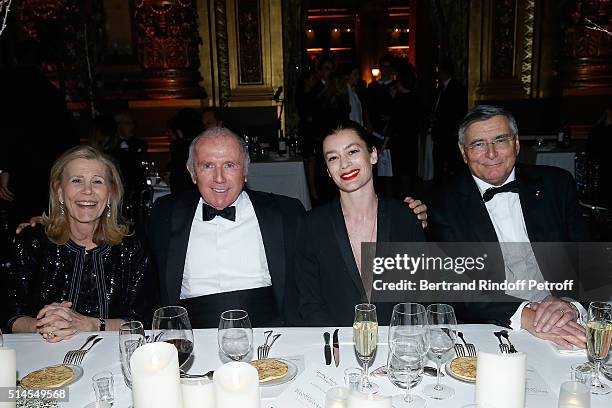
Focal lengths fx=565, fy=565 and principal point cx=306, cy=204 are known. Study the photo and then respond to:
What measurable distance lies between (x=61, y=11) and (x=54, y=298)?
28.3ft

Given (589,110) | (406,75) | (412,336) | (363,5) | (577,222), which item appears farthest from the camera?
(363,5)

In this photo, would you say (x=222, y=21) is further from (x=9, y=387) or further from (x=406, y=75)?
(x=9, y=387)

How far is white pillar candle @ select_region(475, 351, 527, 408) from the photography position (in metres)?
1.23

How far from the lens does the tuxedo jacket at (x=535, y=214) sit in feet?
8.09

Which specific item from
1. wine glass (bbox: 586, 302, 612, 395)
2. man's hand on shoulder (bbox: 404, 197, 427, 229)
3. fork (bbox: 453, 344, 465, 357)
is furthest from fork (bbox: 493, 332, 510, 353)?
man's hand on shoulder (bbox: 404, 197, 427, 229)

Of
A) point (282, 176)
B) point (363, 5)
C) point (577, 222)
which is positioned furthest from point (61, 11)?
point (577, 222)

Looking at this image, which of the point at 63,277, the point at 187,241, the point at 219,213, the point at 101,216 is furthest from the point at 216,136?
the point at 63,277

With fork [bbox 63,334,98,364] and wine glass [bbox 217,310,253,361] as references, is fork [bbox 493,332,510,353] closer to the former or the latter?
wine glass [bbox 217,310,253,361]

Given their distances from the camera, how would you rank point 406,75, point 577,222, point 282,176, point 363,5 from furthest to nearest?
point 363,5, point 406,75, point 282,176, point 577,222

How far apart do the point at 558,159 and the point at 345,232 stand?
4330mm

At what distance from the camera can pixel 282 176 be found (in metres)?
6.20

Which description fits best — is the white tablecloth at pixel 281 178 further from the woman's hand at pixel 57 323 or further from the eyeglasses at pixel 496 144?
the woman's hand at pixel 57 323

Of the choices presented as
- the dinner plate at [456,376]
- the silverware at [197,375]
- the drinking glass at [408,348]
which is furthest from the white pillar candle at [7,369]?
the dinner plate at [456,376]

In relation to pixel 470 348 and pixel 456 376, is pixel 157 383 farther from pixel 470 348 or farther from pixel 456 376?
pixel 470 348
